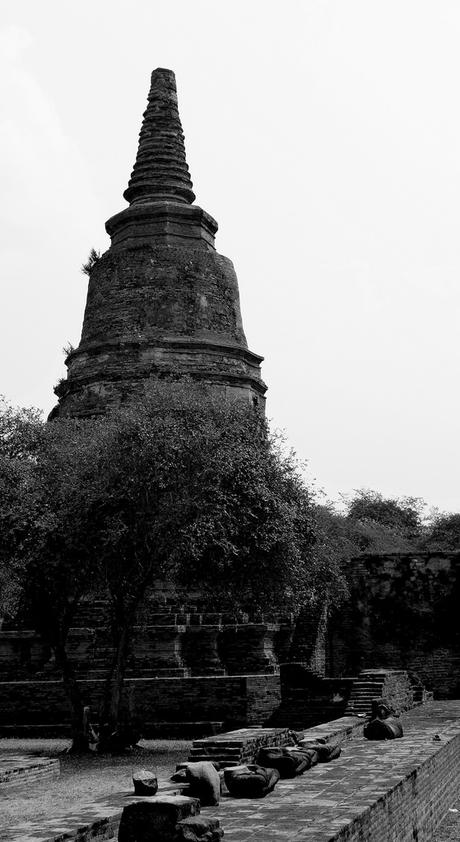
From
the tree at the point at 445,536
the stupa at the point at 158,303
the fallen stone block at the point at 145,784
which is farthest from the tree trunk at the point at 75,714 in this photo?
the tree at the point at 445,536

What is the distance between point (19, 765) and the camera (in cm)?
1171

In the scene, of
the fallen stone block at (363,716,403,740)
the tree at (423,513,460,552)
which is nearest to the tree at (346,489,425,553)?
the tree at (423,513,460,552)

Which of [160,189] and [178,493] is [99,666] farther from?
[160,189]

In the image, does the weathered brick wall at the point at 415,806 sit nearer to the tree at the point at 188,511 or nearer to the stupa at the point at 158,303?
the tree at the point at 188,511

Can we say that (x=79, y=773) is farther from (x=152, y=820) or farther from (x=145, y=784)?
(x=152, y=820)

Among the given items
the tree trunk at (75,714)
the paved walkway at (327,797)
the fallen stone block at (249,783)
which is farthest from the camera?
the tree trunk at (75,714)

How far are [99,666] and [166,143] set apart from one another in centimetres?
1269

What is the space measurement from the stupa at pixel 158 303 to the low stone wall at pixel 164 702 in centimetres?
589

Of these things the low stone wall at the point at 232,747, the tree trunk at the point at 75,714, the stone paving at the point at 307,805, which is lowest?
the stone paving at the point at 307,805

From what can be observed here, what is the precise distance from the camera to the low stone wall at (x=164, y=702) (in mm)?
17594

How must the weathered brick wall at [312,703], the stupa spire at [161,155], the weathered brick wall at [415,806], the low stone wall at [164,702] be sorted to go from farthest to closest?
1. the stupa spire at [161,155]
2. the weathered brick wall at [312,703]
3. the low stone wall at [164,702]
4. the weathered brick wall at [415,806]

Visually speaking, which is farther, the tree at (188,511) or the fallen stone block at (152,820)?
the tree at (188,511)

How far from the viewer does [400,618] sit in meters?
23.1

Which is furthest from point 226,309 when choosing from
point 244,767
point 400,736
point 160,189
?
point 244,767
